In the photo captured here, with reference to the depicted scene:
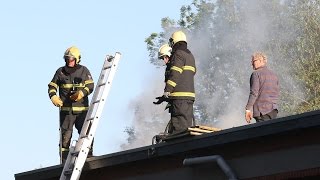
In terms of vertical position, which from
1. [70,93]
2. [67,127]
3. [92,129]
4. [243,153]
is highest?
[70,93]

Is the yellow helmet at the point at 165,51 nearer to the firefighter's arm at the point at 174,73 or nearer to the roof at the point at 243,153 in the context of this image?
the firefighter's arm at the point at 174,73

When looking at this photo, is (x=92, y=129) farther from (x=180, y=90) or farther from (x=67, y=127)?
(x=67, y=127)

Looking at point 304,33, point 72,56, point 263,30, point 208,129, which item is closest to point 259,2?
point 263,30

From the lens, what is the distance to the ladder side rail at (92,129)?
9.27 metres

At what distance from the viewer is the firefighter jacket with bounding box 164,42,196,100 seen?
30.5 ft

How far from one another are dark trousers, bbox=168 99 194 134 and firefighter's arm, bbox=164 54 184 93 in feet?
0.63

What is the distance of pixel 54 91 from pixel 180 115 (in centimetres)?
235

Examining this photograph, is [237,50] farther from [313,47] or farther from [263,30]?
[313,47]

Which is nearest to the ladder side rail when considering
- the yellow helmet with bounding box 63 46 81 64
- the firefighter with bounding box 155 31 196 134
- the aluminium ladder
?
the aluminium ladder

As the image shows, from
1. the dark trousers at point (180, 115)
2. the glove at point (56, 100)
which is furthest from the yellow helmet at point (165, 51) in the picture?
the glove at point (56, 100)

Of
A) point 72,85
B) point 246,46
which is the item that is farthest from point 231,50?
point 72,85

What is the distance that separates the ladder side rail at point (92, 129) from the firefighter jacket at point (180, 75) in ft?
2.16

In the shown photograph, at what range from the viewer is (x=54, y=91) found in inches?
436

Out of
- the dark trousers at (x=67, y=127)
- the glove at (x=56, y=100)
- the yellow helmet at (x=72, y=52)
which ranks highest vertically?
the yellow helmet at (x=72, y=52)
